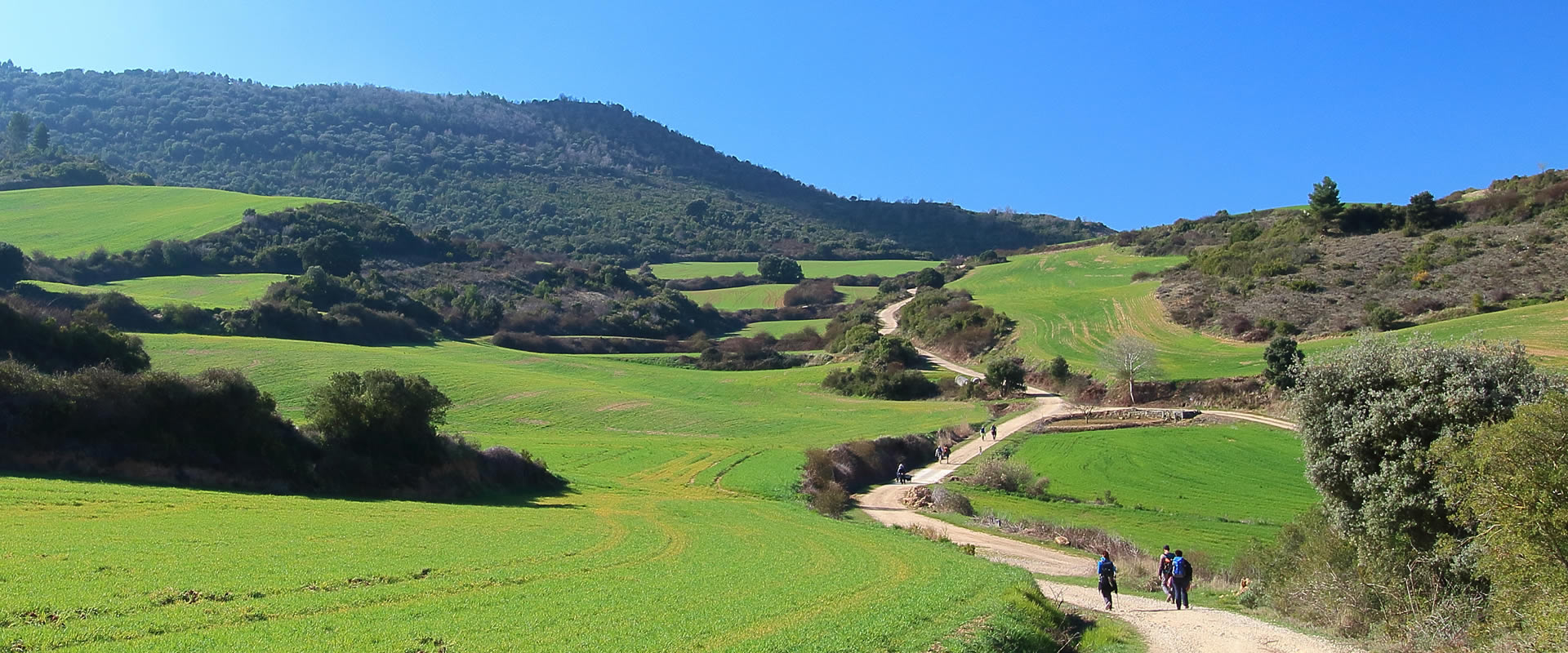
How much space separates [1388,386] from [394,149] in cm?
20870

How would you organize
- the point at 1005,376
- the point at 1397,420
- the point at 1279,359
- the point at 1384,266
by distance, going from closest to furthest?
the point at 1397,420
the point at 1279,359
the point at 1005,376
the point at 1384,266

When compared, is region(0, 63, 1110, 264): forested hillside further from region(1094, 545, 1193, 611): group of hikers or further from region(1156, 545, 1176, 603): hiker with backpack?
region(1094, 545, 1193, 611): group of hikers

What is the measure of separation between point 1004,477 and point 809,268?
120 metres

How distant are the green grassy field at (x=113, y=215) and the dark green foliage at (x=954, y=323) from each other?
275 ft

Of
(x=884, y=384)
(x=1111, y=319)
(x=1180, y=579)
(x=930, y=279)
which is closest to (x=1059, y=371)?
(x=884, y=384)

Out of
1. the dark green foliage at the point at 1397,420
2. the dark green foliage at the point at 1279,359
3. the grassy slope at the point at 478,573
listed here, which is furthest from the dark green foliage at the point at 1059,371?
the dark green foliage at the point at 1397,420

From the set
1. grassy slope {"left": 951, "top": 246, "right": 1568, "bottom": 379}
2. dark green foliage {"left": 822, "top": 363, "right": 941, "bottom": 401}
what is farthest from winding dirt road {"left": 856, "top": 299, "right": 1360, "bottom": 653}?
dark green foliage {"left": 822, "top": 363, "right": 941, "bottom": 401}

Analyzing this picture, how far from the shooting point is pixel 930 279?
431 ft

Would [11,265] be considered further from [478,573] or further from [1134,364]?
[1134,364]

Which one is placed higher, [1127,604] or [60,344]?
[60,344]

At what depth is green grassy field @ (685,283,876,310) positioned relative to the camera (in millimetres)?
134625

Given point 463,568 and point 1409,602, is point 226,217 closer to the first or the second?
point 463,568

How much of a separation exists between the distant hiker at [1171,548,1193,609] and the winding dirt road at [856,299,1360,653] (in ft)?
0.91

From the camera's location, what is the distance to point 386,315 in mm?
90125
